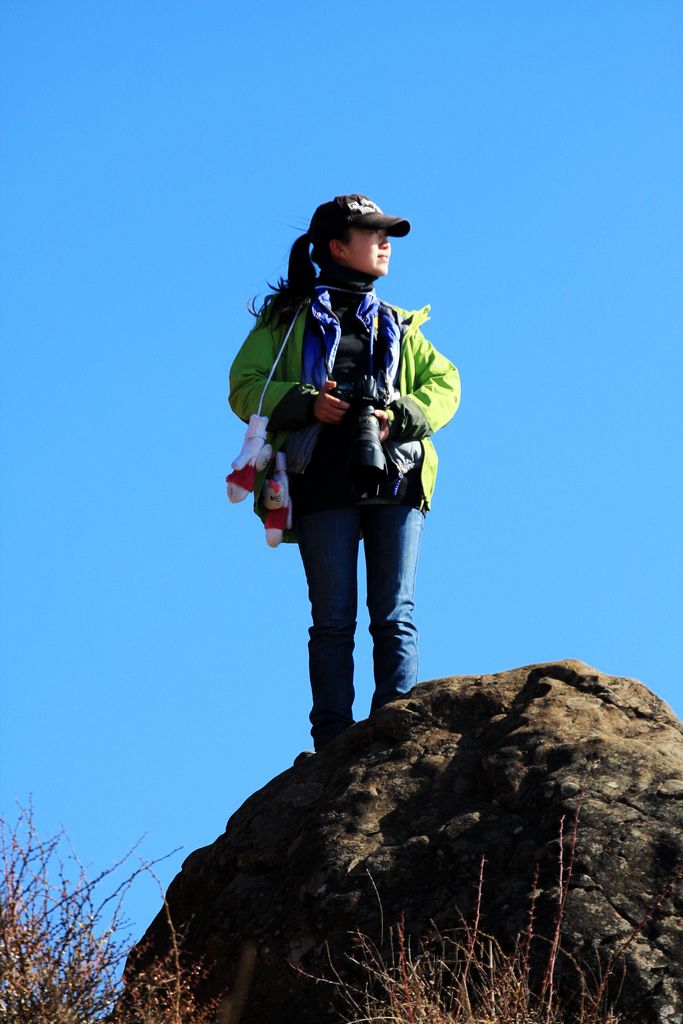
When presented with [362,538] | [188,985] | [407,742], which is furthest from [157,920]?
[362,538]

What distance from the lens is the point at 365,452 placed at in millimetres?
5723

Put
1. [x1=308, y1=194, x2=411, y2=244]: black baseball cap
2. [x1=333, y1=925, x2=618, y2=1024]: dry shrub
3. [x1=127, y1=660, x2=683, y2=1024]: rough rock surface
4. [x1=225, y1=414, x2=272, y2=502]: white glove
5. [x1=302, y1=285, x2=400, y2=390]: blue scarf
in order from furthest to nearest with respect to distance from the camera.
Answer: [x1=308, y1=194, x2=411, y2=244]: black baseball cap → [x1=302, y1=285, x2=400, y2=390]: blue scarf → [x1=225, y1=414, x2=272, y2=502]: white glove → [x1=127, y1=660, x2=683, y2=1024]: rough rock surface → [x1=333, y1=925, x2=618, y2=1024]: dry shrub

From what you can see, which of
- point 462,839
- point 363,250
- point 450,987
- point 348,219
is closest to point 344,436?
point 363,250

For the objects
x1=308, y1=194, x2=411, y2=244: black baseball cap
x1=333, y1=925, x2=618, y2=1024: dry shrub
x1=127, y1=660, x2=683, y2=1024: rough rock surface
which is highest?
x1=308, y1=194, x2=411, y2=244: black baseball cap

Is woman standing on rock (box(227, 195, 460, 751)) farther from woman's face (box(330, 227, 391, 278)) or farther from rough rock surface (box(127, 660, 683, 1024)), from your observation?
rough rock surface (box(127, 660, 683, 1024))

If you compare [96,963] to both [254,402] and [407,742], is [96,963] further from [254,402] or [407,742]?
[254,402]

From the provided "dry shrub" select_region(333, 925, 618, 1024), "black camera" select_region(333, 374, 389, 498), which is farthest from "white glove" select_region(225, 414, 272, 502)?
"dry shrub" select_region(333, 925, 618, 1024)

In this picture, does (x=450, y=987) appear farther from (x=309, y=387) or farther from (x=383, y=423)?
(x=309, y=387)

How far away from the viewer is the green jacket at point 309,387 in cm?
605

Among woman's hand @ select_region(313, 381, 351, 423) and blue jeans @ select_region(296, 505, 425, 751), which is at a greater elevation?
woman's hand @ select_region(313, 381, 351, 423)

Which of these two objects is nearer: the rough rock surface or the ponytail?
the rough rock surface

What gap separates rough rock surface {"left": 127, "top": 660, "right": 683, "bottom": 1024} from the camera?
14.7 ft

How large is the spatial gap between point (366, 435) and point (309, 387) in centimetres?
47

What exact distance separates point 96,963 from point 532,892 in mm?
1423
